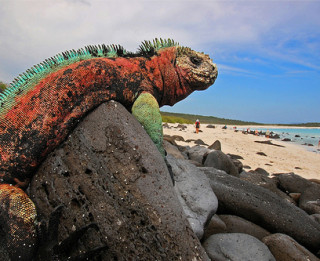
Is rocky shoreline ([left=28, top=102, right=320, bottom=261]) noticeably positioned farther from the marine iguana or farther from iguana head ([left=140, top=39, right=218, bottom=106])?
iguana head ([left=140, top=39, right=218, bottom=106])

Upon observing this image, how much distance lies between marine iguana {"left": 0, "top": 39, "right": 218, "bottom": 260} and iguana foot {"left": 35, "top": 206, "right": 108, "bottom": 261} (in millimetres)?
75

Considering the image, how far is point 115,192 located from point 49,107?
1102 mm

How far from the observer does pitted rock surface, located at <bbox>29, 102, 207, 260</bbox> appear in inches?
97.5

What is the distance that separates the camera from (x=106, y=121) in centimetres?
288

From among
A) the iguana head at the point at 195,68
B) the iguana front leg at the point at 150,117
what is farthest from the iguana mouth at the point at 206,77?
the iguana front leg at the point at 150,117

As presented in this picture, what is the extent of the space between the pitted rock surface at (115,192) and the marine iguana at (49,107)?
15cm

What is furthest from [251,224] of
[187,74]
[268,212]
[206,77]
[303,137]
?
[303,137]

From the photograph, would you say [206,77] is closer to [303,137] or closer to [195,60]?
[195,60]

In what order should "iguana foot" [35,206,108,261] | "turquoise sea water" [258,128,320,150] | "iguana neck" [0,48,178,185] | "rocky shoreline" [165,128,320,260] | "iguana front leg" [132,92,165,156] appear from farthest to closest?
1. "turquoise sea water" [258,128,320,150]
2. "rocky shoreline" [165,128,320,260]
3. "iguana front leg" [132,92,165,156]
4. "iguana neck" [0,48,178,185]
5. "iguana foot" [35,206,108,261]

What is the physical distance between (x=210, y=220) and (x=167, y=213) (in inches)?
84.9

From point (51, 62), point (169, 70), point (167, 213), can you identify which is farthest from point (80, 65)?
point (167, 213)

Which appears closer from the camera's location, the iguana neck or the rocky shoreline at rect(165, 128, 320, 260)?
the iguana neck

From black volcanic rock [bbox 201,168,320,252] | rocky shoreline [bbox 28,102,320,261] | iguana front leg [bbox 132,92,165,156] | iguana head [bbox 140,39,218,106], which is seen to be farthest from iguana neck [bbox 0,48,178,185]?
black volcanic rock [bbox 201,168,320,252]

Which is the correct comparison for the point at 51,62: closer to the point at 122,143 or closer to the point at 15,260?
the point at 122,143
